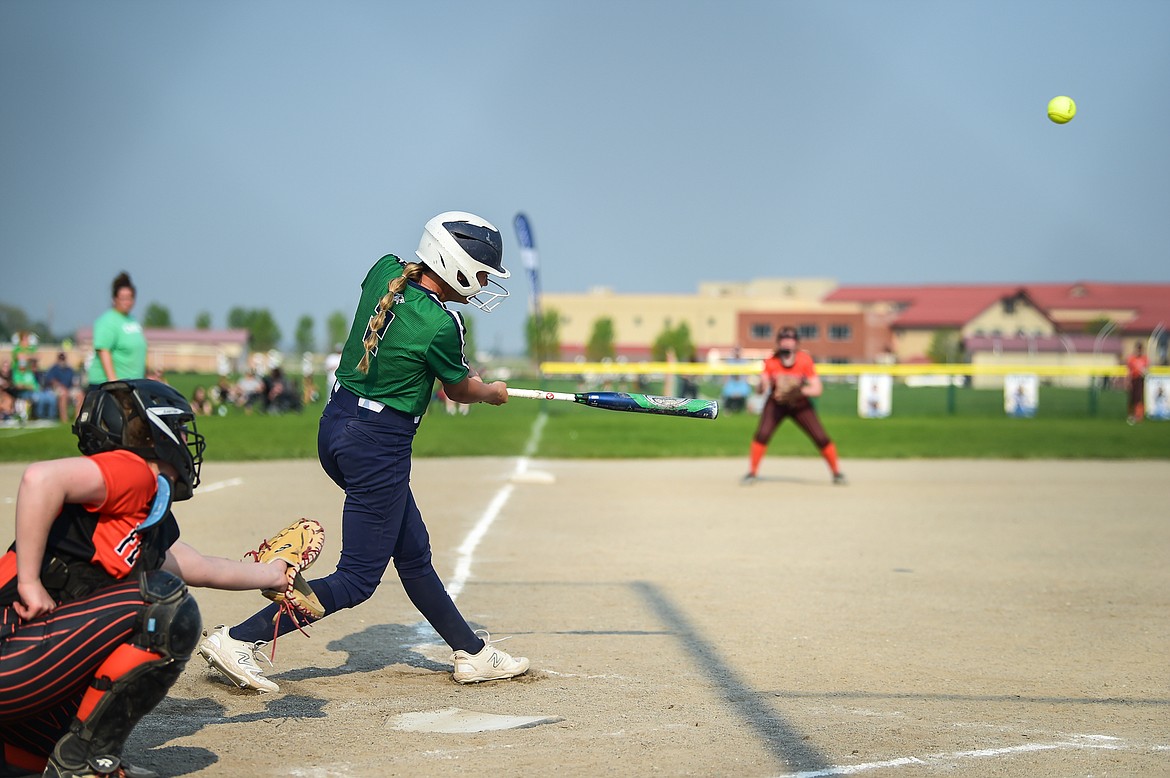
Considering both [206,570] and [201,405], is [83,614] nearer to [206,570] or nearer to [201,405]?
[206,570]

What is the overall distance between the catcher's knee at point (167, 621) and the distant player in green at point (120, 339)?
8.08 m

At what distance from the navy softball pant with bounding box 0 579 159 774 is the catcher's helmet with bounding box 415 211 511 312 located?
196 cm

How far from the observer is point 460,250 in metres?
5.16

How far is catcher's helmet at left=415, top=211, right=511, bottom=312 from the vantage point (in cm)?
516

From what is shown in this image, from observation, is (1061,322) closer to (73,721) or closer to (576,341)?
(576,341)

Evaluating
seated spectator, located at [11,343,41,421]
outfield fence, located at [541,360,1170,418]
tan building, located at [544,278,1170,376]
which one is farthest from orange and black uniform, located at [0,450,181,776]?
tan building, located at [544,278,1170,376]

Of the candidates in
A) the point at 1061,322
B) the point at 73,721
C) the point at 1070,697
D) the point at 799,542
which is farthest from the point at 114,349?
the point at 1061,322

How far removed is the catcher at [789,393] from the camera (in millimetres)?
14461

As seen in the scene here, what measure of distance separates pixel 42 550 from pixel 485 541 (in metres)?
6.54

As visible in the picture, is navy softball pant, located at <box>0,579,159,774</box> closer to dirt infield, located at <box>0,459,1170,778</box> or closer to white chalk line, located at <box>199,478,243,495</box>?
dirt infield, located at <box>0,459,1170,778</box>

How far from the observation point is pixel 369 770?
165 inches

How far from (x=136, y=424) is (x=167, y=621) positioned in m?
0.64

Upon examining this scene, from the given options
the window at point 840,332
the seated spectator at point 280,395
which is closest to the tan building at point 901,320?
the window at point 840,332

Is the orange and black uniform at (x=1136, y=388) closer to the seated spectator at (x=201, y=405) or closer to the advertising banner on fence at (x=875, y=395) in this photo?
the advertising banner on fence at (x=875, y=395)
